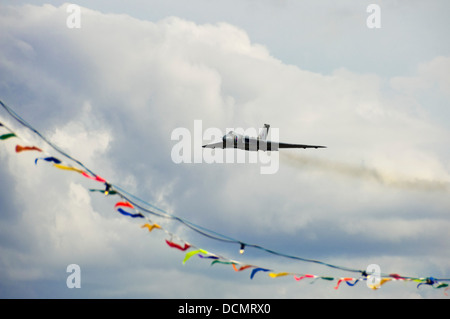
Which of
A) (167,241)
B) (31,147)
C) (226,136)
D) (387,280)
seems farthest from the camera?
(226,136)

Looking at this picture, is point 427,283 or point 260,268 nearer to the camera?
point 260,268

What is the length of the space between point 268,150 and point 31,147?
70.9 m

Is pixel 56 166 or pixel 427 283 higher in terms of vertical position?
pixel 56 166
